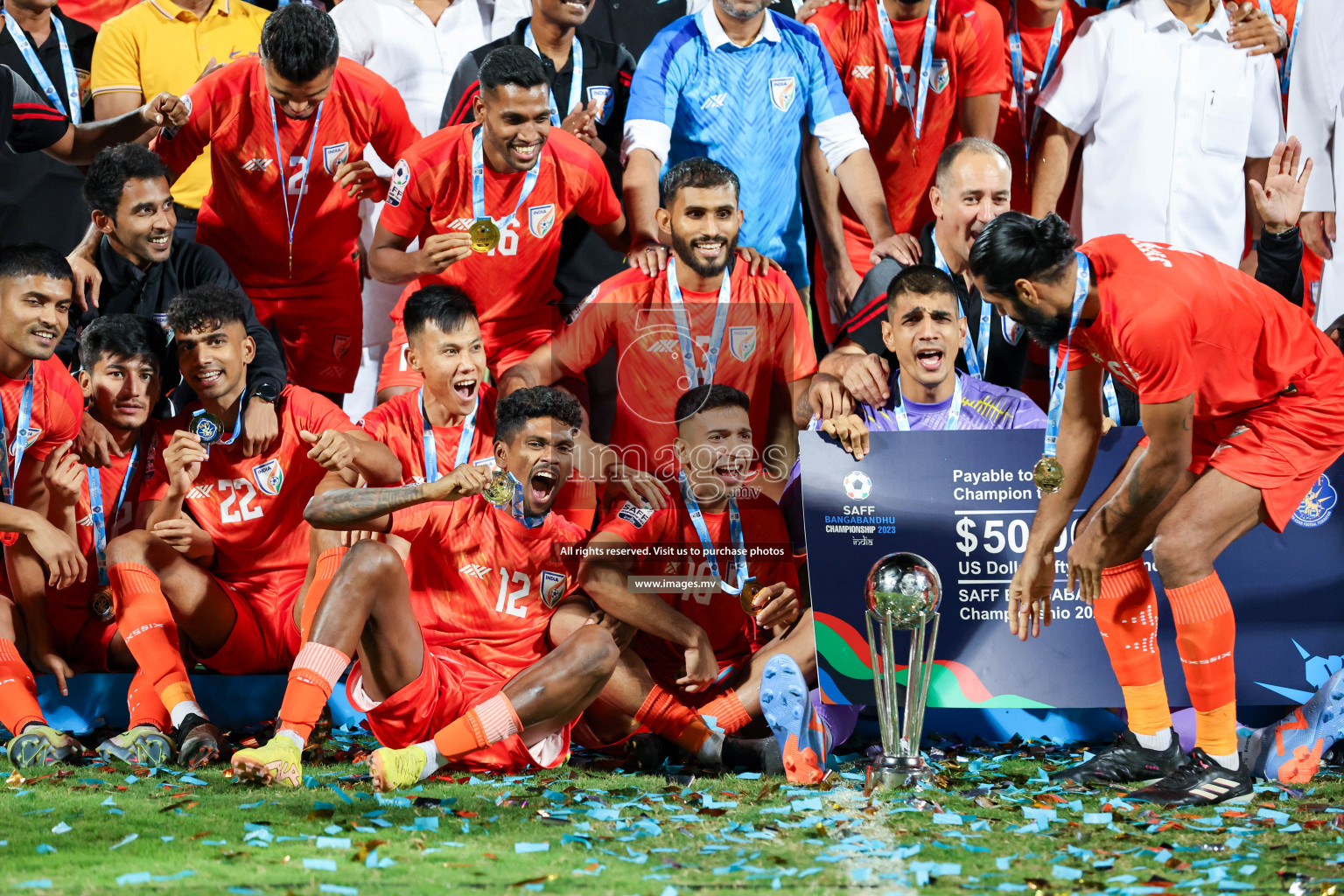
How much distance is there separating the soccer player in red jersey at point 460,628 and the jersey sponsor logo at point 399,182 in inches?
47.8

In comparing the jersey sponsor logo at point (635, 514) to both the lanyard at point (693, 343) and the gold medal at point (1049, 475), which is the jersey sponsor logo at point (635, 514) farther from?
the gold medal at point (1049, 475)

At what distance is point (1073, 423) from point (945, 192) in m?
1.34

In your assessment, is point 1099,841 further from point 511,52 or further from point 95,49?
point 95,49

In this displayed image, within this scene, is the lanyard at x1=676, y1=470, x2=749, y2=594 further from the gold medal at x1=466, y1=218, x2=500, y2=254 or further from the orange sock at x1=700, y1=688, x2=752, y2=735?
the gold medal at x1=466, y1=218, x2=500, y2=254

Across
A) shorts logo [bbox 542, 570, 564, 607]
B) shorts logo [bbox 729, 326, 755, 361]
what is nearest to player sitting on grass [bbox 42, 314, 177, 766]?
shorts logo [bbox 542, 570, 564, 607]

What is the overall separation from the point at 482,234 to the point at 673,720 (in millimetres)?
2265

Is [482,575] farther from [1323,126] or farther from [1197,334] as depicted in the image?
[1323,126]

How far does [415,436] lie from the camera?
5.02 meters

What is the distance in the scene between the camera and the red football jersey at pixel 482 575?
4648mm

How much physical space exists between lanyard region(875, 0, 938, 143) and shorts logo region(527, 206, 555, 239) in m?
1.77

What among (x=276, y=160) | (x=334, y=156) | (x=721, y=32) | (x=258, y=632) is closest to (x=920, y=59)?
(x=721, y=32)

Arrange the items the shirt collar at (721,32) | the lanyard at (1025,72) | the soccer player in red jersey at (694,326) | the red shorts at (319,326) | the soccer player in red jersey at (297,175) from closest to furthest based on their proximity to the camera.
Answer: the soccer player in red jersey at (694,326)
the soccer player in red jersey at (297,175)
the shirt collar at (721,32)
the red shorts at (319,326)
the lanyard at (1025,72)

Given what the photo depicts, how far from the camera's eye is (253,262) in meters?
5.73

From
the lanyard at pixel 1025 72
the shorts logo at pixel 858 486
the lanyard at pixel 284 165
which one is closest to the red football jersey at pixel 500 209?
the lanyard at pixel 284 165
